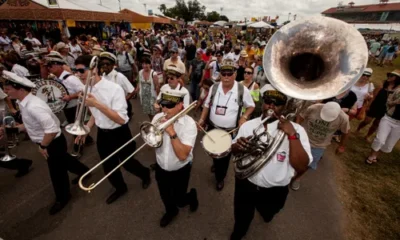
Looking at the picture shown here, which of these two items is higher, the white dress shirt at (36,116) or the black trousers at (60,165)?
the white dress shirt at (36,116)

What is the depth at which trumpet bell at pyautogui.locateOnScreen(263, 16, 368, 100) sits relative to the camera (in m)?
1.85

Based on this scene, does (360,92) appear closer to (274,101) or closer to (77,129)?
(274,101)

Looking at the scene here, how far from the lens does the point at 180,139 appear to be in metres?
2.35

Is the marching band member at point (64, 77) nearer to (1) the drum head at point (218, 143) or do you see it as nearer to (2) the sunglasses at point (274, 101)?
(1) the drum head at point (218, 143)

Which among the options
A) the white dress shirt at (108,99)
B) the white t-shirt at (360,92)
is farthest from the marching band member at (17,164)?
the white t-shirt at (360,92)

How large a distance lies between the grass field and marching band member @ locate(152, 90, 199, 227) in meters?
2.69

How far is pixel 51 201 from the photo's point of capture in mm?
3438

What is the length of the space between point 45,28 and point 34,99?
15.2m

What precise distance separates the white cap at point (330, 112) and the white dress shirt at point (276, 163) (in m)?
1.57

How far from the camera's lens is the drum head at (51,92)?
3.72 metres

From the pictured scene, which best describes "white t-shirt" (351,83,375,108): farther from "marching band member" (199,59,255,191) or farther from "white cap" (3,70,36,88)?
"white cap" (3,70,36,88)

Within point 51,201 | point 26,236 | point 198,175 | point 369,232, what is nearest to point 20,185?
point 51,201

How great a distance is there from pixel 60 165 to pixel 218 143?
2468 millimetres

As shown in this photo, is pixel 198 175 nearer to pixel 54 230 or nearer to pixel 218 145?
pixel 218 145
